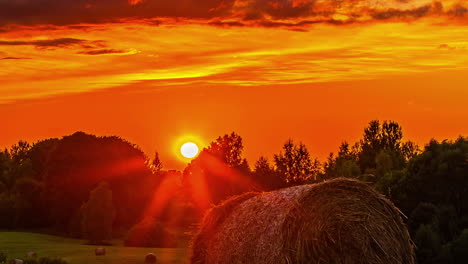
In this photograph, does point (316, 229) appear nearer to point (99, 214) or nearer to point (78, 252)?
point (78, 252)

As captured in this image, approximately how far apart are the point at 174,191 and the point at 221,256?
234 feet

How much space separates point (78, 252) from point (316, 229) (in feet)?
123

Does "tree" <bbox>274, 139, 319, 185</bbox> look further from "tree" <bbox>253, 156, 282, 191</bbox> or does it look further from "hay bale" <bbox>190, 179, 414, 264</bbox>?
"hay bale" <bbox>190, 179, 414, 264</bbox>

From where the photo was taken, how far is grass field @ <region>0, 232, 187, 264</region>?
45406 mm

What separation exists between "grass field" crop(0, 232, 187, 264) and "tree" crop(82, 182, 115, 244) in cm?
311

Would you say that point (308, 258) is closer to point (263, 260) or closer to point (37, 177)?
point (263, 260)

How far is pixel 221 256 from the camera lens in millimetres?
18781

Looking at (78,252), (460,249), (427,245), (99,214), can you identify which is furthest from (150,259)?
(99,214)

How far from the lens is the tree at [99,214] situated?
228ft

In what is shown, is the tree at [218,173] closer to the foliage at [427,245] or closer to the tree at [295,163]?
the tree at [295,163]

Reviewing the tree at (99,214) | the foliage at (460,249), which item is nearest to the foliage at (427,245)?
the foliage at (460,249)

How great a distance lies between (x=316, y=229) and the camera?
1717 centimetres

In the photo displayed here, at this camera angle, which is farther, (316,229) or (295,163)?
(295,163)

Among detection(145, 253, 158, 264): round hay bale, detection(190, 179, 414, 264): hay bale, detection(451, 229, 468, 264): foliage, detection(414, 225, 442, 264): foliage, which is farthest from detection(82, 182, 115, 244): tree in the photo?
detection(190, 179, 414, 264): hay bale
